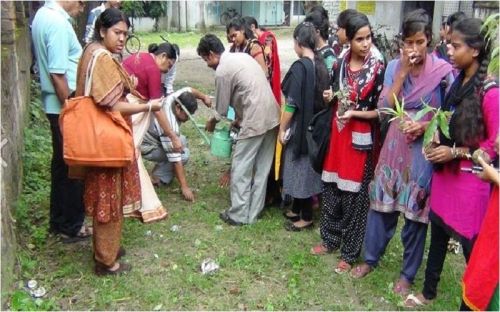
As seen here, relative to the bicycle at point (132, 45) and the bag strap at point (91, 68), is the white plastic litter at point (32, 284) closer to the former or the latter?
the bag strap at point (91, 68)

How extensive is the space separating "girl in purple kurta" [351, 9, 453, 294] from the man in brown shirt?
1.25 meters

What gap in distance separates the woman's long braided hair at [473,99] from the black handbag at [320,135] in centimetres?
119

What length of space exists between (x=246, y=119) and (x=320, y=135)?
769mm

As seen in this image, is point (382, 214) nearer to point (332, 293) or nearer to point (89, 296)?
point (332, 293)

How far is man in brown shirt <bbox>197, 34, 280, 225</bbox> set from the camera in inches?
172

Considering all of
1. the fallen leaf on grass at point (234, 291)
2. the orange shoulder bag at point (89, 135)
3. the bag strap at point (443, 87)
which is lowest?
the fallen leaf on grass at point (234, 291)

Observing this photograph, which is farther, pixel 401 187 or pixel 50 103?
pixel 50 103

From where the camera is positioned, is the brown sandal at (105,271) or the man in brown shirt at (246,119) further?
the man in brown shirt at (246,119)

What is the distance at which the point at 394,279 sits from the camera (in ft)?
12.2

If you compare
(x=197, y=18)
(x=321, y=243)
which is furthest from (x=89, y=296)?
(x=197, y=18)

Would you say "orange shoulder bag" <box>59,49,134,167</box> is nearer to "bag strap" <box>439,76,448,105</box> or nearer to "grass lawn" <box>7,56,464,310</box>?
"grass lawn" <box>7,56,464,310</box>

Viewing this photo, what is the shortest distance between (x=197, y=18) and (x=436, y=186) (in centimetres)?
2065

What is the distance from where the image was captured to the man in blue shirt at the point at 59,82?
373cm

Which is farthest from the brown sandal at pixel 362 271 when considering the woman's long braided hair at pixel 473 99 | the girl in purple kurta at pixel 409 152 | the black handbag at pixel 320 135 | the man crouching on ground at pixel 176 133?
the man crouching on ground at pixel 176 133
